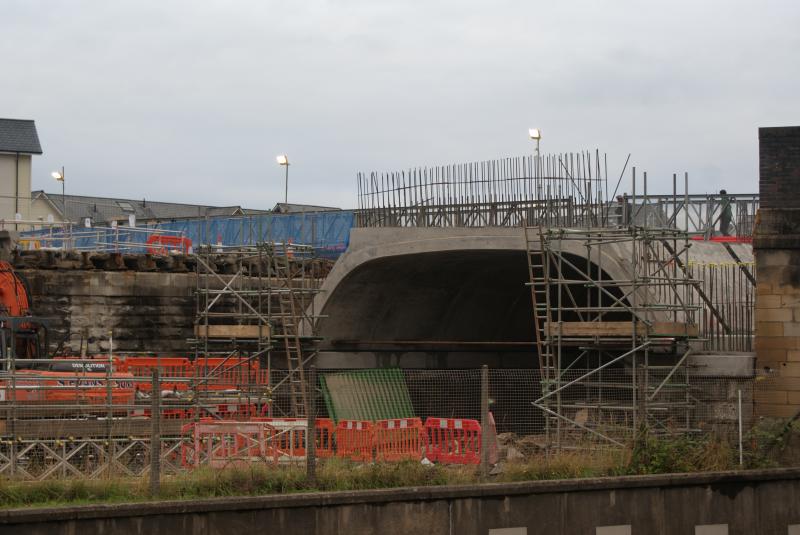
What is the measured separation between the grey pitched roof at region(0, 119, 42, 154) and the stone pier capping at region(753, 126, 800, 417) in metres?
52.7

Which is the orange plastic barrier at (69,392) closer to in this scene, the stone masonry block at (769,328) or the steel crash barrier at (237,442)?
the steel crash barrier at (237,442)

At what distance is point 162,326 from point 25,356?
4.19 m

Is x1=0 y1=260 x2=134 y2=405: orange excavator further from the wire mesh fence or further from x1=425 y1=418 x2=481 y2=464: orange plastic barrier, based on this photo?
x1=425 y1=418 x2=481 y2=464: orange plastic barrier

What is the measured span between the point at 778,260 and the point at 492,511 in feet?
33.8

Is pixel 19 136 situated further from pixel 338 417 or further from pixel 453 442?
pixel 453 442

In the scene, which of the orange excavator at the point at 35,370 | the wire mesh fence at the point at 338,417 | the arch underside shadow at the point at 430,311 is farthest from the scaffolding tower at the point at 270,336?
the orange excavator at the point at 35,370

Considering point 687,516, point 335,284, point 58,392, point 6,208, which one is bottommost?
point 687,516

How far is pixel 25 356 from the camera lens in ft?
104

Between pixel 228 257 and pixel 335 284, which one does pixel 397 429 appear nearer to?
pixel 335 284

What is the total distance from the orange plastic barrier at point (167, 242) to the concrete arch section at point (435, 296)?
755 cm

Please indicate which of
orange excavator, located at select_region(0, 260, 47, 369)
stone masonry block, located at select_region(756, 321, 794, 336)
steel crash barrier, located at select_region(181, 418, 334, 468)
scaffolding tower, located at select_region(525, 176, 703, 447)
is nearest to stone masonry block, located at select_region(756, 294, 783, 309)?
stone masonry block, located at select_region(756, 321, 794, 336)

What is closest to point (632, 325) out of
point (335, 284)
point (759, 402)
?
point (759, 402)

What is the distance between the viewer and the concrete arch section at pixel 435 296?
27906mm

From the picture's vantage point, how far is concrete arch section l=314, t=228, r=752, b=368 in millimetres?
27906
